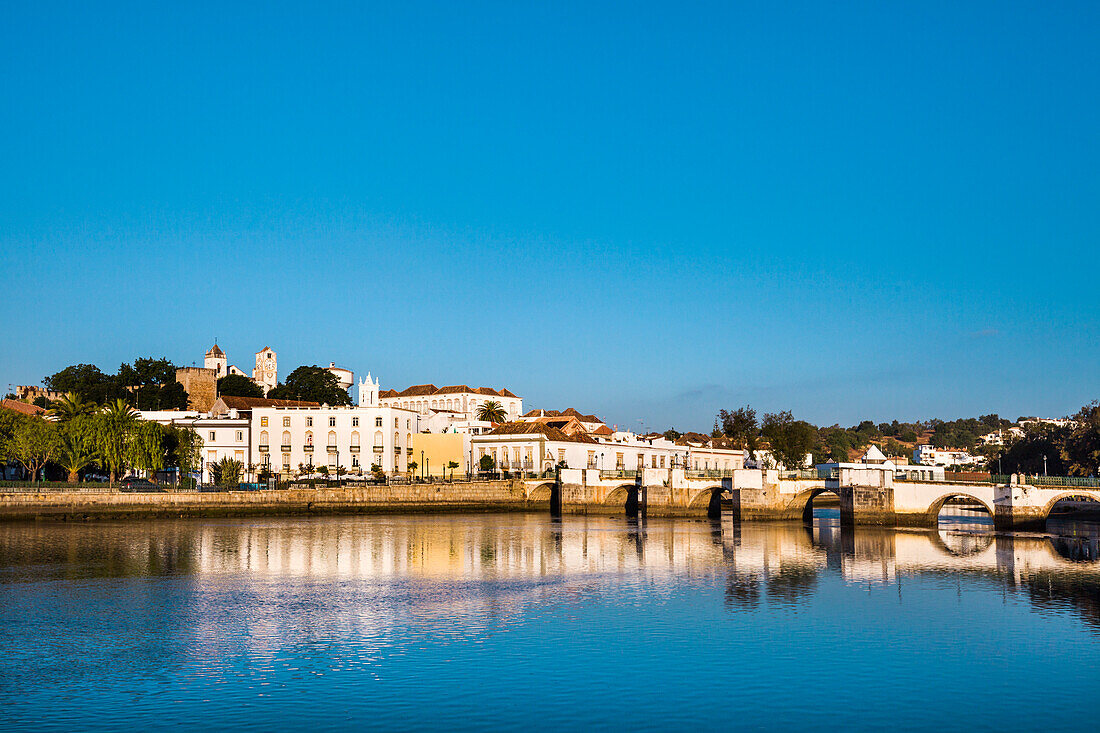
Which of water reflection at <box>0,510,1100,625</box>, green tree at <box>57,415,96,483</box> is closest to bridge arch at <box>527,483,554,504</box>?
water reflection at <box>0,510,1100,625</box>

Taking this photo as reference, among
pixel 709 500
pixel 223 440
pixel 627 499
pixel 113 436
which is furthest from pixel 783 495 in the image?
pixel 223 440

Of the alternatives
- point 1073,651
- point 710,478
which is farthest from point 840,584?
point 710,478

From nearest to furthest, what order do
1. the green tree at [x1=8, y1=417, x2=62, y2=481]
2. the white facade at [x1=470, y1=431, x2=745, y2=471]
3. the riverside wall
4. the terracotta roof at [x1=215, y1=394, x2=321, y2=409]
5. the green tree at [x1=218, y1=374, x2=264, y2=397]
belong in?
the riverside wall, the green tree at [x1=8, y1=417, x2=62, y2=481], the white facade at [x1=470, y1=431, x2=745, y2=471], the terracotta roof at [x1=215, y1=394, x2=321, y2=409], the green tree at [x1=218, y1=374, x2=264, y2=397]

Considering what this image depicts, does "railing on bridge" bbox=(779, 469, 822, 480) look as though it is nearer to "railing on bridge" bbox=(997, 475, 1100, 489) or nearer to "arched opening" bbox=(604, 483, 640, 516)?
"arched opening" bbox=(604, 483, 640, 516)

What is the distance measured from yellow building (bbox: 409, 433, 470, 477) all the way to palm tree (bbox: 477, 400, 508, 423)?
25311 millimetres

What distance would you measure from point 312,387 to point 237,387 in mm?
15388

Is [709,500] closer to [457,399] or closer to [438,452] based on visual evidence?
[438,452]

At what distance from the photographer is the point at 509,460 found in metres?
89.6

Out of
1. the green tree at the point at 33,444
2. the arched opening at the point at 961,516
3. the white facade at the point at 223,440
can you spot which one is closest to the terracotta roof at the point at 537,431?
the white facade at the point at 223,440

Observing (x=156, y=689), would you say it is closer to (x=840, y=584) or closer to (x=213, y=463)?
(x=840, y=584)

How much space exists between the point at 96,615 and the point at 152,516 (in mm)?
42197

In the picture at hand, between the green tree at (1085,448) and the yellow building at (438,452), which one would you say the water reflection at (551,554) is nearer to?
the green tree at (1085,448)

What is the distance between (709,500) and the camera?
75.2 metres

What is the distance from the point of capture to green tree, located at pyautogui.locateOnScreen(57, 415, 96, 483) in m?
70.4
